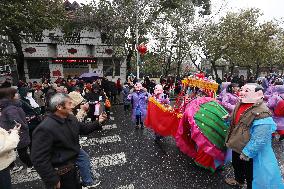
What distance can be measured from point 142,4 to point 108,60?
8825mm

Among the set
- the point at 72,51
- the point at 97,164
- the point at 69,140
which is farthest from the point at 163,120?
the point at 72,51

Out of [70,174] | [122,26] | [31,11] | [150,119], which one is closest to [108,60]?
[122,26]

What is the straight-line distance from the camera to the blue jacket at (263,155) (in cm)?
400

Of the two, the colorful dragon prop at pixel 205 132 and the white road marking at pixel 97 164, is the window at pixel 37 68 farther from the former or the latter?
the colorful dragon prop at pixel 205 132

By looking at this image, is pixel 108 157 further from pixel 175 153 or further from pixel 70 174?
pixel 70 174

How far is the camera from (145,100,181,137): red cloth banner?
281 inches

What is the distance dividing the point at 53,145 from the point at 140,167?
10.9 ft

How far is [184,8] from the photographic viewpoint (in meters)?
22.0

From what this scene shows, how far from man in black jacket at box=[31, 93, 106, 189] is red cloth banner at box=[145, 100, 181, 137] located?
12.5ft

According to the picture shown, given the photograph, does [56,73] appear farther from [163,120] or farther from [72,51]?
[163,120]

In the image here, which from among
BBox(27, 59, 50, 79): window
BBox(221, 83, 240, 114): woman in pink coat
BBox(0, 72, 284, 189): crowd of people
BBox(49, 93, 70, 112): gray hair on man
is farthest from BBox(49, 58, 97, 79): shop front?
BBox(49, 93, 70, 112): gray hair on man

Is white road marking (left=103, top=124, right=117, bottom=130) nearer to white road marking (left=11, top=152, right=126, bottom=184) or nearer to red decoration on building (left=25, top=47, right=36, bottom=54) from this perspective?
white road marking (left=11, top=152, right=126, bottom=184)

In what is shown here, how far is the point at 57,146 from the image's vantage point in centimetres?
332

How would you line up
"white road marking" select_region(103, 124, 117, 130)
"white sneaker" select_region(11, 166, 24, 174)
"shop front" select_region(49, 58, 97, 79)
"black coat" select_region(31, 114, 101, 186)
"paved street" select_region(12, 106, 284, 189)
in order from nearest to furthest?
"black coat" select_region(31, 114, 101, 186) → "paved street" select_region(12, 106, 284, 189) → "white sneaker" select_region(11, 166, 24, 174) → "white road marking" select_region(103, 124, 117, 130) → "shop front" select_region(49, 58, 97, 79)
